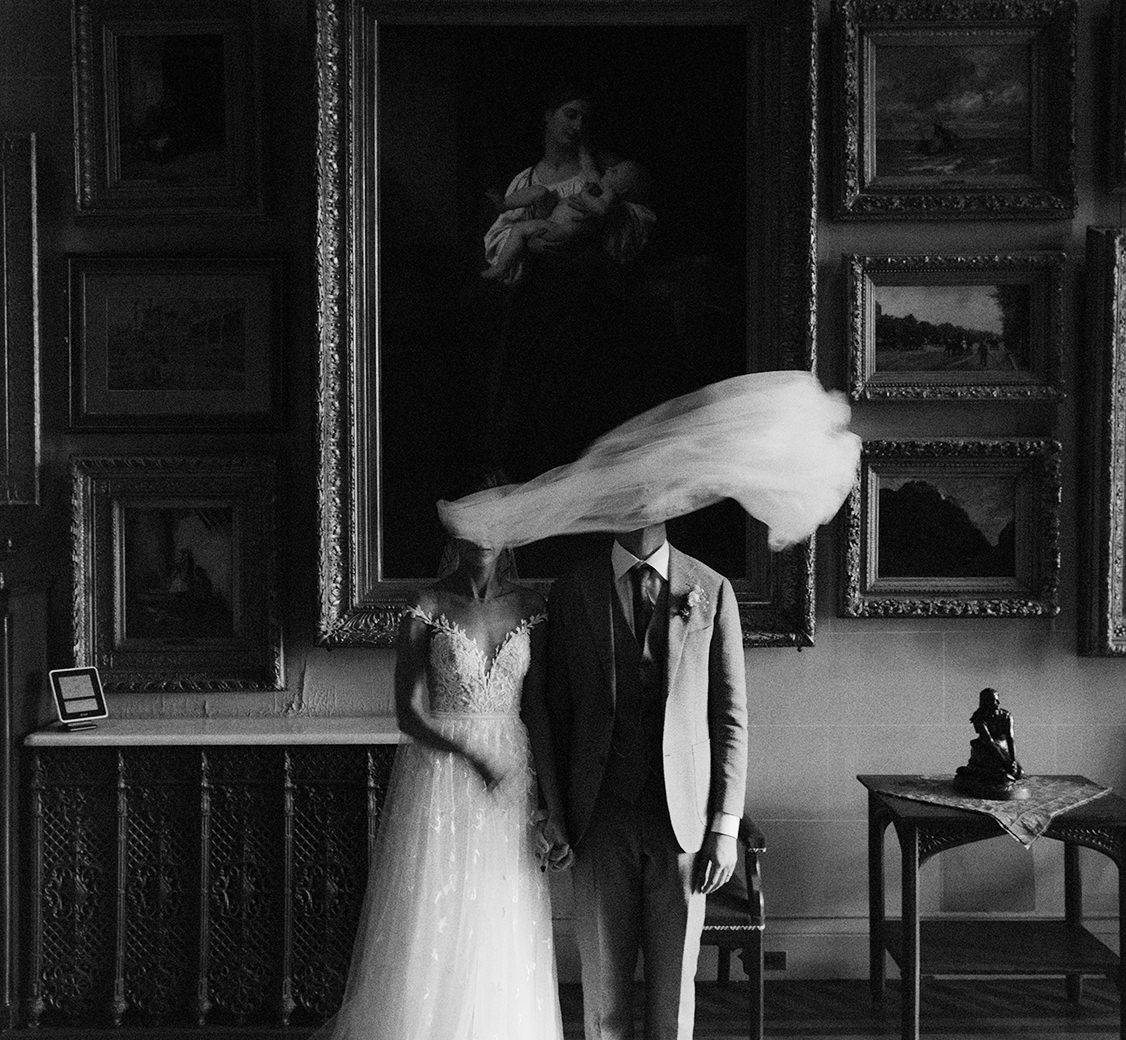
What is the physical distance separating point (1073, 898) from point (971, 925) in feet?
1.40

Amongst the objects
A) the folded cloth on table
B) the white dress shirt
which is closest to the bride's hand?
the white dress shirt

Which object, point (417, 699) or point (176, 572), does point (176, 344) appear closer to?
point (176, 572)

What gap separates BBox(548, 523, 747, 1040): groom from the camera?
10.6 feet

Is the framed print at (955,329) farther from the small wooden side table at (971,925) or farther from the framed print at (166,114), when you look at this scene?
the framed print at (166,114)

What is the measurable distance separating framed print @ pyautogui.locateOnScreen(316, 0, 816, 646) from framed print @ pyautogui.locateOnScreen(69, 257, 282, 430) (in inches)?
15.0

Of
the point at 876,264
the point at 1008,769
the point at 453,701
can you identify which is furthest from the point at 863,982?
the point at 876,264

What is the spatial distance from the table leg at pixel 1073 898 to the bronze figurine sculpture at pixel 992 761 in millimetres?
610

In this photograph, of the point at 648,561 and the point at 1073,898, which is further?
the point at 1073,898

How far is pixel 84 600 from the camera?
471 cm

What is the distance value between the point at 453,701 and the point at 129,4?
3.18 m

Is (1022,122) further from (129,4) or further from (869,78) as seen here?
(129,4)

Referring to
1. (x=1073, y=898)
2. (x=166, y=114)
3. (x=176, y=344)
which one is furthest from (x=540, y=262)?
(x=1073, y=898)

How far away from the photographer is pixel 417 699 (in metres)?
3.48

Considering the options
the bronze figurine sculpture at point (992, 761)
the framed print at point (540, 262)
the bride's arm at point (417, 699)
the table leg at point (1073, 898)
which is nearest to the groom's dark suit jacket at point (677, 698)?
the bride's arm at point (417, 699)
